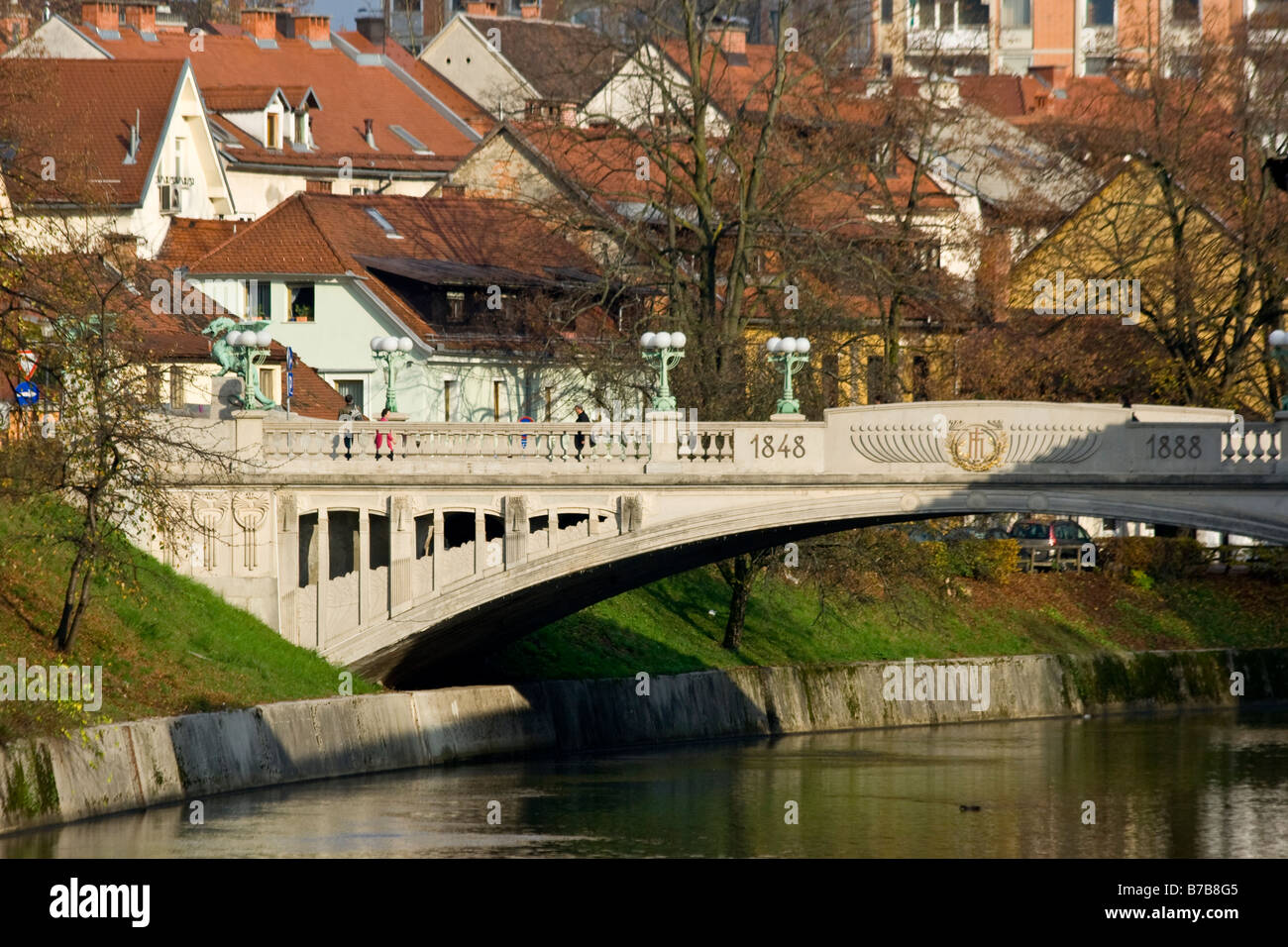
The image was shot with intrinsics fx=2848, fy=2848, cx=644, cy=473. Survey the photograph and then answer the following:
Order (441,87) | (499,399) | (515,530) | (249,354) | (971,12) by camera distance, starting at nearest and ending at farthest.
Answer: (515,530) < (249,354) < (499,399) < (441,87) < (971,12)

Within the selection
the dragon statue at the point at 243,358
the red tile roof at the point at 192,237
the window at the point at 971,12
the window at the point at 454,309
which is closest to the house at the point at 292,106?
the red tile roof at the point at 192,237

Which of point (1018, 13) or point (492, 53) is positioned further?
point (1018, 13)

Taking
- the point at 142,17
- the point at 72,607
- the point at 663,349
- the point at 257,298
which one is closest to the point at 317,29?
the point at 142,17

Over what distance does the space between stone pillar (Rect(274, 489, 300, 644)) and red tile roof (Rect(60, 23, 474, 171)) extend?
3951cm

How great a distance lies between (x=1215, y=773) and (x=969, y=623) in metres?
14.7

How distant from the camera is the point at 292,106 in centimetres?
8231

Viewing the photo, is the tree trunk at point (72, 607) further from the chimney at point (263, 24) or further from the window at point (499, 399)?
the chimney at point (263, 24)

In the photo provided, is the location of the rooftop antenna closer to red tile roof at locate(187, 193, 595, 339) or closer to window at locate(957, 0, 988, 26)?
red tile roof at locate(187, 193, 595, 339)

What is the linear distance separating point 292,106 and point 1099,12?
181 feet

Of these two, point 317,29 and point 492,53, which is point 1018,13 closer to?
point 492,53

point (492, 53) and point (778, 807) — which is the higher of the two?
point (492, 53)

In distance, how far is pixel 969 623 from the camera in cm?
5869
